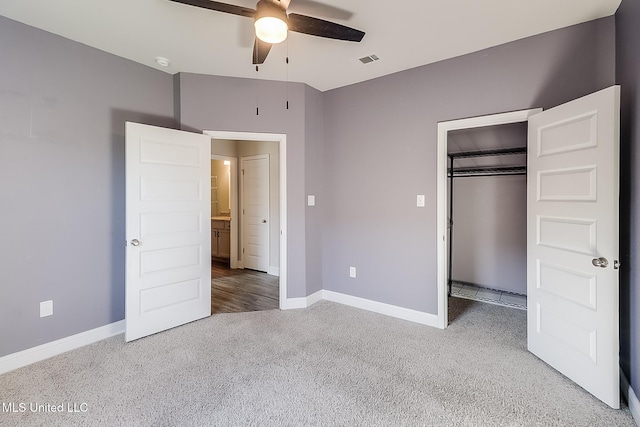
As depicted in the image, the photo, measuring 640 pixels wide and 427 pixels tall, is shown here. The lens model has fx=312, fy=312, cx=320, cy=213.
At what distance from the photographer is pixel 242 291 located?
438cm

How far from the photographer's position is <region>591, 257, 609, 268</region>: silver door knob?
1.96 m

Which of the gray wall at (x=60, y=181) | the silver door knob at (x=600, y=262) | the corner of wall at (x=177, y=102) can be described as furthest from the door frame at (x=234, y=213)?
the silver door knob at (x=600, y=262)

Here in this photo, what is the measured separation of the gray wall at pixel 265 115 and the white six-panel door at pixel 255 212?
1.80m

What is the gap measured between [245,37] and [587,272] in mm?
3085

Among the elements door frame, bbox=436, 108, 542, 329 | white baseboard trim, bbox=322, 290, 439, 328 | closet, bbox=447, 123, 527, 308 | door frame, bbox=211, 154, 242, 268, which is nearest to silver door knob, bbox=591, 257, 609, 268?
door frame, bbox=436, 108, 542, 329

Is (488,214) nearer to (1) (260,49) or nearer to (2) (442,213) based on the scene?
(2) (442,213)

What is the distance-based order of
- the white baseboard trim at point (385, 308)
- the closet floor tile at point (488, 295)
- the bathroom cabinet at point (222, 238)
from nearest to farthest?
1. the white baseboard trim at point (385, 308)
2. the closet floor tile at point (488, 295)
3. the bathroom cabinet at point (222, 238)

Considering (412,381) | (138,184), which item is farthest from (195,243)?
(412,381)

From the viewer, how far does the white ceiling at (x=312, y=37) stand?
220 cm

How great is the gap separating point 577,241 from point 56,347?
13.5 ft

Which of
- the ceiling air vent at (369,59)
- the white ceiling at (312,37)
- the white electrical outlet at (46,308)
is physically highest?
the ceiling air vent at (369,59)

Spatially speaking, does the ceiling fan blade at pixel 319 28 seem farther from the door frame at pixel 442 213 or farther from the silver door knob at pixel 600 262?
the silver door knob at pixel 600 262

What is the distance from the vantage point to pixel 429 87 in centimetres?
318

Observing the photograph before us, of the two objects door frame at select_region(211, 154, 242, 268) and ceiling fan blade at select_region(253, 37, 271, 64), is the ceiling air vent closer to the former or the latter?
ceiling fan blade at select_region(253, 37, 271, 64)
